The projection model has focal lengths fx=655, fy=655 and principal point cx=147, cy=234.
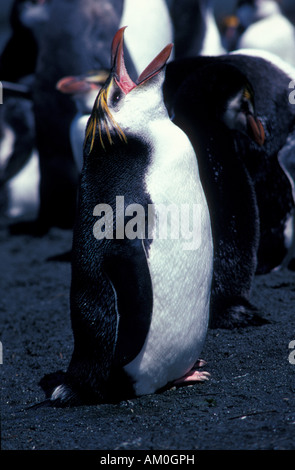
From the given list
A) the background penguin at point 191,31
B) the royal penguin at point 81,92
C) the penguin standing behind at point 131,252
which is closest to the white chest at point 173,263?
the penguin standing behind at point 131,252

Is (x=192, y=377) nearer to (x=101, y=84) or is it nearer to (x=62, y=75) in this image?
(x=101, y=84)

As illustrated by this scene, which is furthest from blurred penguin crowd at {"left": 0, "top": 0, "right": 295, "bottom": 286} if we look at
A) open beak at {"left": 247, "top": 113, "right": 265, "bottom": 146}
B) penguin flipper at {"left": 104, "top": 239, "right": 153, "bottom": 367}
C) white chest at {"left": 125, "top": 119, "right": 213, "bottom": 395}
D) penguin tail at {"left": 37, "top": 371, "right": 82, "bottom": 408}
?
penguin tail at {"left": 37, "top": 371, "right": 82, "bottom": 408}

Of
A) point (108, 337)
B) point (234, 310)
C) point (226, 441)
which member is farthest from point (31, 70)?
point (226, 441)

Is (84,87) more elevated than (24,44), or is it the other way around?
(24,44)

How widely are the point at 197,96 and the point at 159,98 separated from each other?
1.98ft

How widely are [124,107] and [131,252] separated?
40 centimetres

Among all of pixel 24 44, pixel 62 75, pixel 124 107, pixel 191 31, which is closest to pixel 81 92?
pixel 62 75

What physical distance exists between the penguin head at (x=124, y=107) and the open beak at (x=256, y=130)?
519mm

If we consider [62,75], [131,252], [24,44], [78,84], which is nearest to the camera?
[131,252]

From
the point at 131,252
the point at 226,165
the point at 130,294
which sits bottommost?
the point at 130,294

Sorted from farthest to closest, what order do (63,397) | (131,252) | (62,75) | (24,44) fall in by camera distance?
(24,44) < (62,75) < (63,397) < (131,252)

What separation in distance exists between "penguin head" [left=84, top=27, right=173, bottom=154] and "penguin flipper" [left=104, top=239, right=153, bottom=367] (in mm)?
300

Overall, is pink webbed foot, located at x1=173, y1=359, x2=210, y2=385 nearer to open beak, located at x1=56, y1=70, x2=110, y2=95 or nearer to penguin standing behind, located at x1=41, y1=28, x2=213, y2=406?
penguin standing behind, located at x1=41, y1=28, x2=213, y2=406

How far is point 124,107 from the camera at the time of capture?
1796 mm
